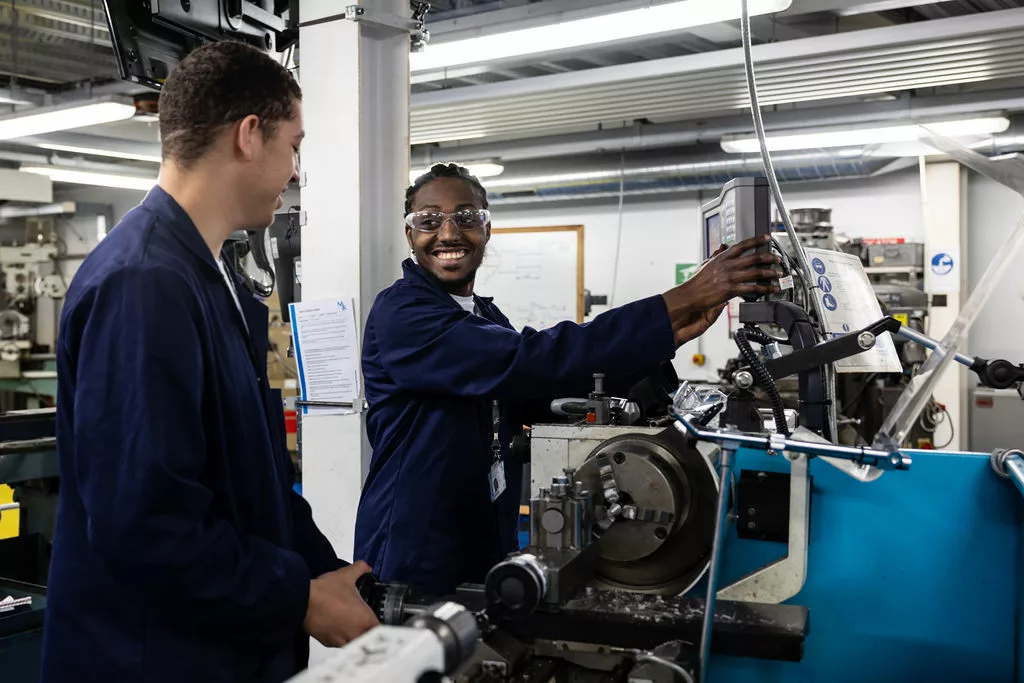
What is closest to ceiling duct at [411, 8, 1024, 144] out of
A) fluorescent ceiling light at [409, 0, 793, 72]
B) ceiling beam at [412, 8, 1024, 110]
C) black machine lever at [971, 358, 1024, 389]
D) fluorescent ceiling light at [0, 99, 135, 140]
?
ceiling beam at [412, 8, 1024, 110]

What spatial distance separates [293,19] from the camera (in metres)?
2.25

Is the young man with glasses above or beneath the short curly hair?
beneath

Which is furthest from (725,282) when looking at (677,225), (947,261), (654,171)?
(677,225)

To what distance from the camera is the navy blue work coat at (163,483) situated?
87cm

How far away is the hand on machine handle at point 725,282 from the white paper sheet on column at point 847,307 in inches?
5.1

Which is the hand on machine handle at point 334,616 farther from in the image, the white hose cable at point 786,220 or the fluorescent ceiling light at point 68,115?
the fluorescent ceiling light at point 68,115

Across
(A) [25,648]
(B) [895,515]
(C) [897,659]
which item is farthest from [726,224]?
(A) [25,648]

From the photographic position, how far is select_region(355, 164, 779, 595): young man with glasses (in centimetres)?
138

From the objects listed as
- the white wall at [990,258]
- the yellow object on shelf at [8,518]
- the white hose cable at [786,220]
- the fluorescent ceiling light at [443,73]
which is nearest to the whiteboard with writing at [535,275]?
the fluorescent ceiling light at [443,73]

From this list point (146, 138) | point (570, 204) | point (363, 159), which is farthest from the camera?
point (570, 204)

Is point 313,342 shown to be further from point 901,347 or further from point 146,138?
point 146,138

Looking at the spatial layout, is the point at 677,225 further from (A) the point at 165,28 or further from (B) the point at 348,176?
(A) the point at 165,28

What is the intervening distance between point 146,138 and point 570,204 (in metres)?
3.33

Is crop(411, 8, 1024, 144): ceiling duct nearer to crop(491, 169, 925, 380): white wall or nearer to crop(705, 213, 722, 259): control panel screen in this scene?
crop(491, 169, 925, 380): white wall
